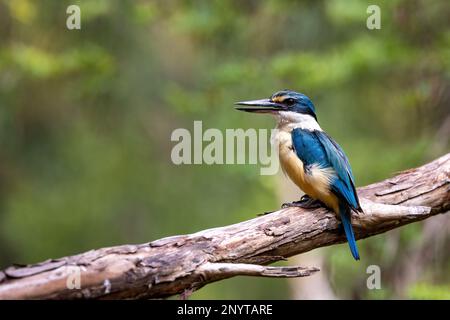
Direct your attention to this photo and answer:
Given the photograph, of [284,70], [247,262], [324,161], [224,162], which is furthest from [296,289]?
[247,262]

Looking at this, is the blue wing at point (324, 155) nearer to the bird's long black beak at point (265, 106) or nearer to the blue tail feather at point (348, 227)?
the blue tail feather at point (348, 227)

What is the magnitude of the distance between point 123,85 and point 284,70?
2.52 meters

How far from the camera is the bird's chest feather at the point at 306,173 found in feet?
12.6

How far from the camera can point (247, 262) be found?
3.35 metres

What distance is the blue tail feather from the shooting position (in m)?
3.64

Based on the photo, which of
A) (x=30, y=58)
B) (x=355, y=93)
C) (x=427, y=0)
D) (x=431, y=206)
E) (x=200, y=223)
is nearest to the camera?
(x=431, y=206)

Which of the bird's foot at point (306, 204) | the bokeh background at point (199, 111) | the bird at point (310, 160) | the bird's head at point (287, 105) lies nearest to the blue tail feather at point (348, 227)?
the bird at point (310, 160)

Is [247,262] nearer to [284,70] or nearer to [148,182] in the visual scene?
[284,70]

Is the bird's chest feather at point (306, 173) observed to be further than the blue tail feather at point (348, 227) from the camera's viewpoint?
Yes

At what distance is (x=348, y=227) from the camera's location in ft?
12.0

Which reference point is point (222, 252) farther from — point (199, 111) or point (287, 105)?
point (199, 111)

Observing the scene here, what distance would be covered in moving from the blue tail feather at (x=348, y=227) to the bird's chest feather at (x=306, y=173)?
8 cm

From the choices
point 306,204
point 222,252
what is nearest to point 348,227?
point 306,204
